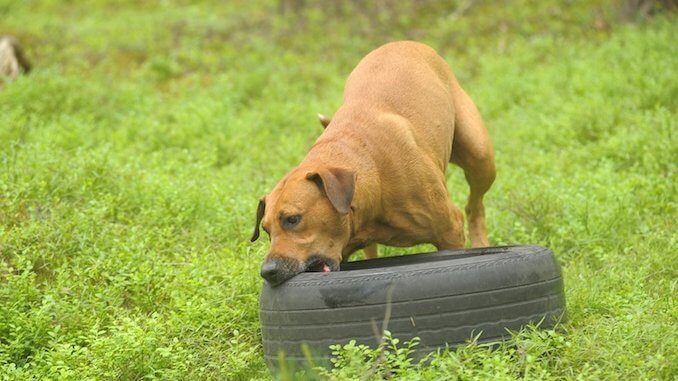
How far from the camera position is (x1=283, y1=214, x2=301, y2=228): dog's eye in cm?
541

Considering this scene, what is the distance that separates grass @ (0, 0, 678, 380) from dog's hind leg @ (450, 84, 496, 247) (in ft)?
1.09

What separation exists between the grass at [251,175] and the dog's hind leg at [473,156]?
1.09 feet

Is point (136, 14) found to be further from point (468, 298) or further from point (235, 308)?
point (468, 298)

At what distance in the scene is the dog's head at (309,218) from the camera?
5.38 meters

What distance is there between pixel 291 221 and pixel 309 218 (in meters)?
0.11

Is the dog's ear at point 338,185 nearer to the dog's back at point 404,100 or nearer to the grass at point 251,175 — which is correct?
the dog's back at point 404,100

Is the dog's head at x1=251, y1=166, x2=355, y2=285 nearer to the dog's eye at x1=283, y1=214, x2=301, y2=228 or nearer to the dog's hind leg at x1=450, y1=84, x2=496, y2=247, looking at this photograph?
the dog's eye at x1=283, y1=214, x2=301, y2=228

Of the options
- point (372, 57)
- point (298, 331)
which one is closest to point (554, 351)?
point (298, 331)

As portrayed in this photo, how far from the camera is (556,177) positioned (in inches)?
339

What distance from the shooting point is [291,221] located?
5.42 m

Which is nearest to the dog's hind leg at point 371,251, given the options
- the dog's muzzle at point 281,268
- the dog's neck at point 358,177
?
the dog's neck at point 358,177

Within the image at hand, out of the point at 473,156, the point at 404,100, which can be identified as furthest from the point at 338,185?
the point at 473,156

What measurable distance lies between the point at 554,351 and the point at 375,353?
1.01m

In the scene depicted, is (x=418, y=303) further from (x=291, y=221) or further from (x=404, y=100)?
(x=404, y=100)
